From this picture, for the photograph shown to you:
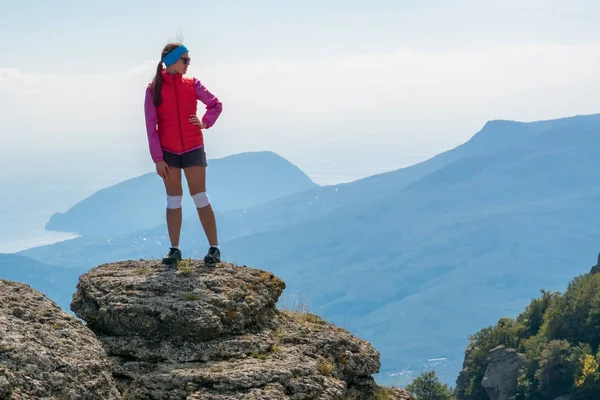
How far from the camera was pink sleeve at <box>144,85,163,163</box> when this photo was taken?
34.6 ft

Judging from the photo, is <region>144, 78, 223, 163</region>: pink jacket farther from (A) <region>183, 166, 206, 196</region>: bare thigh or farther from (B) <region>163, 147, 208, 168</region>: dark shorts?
(A) <region>183, 166, 206, 196</region>: bare thigh

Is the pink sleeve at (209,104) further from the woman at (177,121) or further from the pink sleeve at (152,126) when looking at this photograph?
the pink sleeve at (152,126)

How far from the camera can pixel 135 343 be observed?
8859 millimetres

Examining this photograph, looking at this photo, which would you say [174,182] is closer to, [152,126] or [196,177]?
[196,177]

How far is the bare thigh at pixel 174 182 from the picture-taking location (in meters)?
10.8

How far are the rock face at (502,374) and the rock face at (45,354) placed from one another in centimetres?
5901

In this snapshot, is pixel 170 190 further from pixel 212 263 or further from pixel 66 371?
pixel 66 371

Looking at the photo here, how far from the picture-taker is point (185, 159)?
1077 centimetres

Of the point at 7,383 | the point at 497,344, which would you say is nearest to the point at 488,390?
the point at 497,344

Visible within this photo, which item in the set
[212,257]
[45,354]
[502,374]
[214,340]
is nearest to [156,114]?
[212,257]

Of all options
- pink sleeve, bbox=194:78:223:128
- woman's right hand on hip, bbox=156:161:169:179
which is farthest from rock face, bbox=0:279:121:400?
pink sleeve, bbox=194:78:223:128

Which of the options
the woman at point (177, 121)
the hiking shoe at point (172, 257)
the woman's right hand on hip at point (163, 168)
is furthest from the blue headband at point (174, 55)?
the hiking shoe at point (172, 257)

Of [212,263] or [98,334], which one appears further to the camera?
[212,263]

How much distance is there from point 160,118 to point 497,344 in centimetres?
6810
